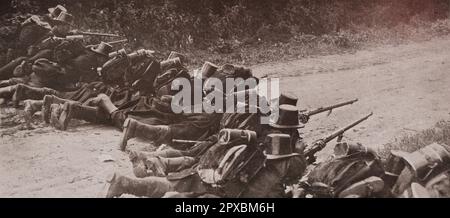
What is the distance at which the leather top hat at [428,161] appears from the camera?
478 cm

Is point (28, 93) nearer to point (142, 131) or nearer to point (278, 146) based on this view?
point (142, 131)

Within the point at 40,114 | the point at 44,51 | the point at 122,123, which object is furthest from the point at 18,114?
the point at 122,123

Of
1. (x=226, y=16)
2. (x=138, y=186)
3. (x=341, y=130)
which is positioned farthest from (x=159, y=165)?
(x=226, y=16)

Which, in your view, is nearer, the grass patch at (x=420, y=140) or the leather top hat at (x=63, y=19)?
the grass patch at (x=420, y=140)

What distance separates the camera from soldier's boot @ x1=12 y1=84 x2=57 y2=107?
6.88 meters

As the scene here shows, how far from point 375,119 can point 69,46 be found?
4128mm

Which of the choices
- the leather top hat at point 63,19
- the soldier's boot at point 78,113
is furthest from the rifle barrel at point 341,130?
the leather top hat at point 63,19

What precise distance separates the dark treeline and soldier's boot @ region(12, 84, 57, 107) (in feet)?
7.74

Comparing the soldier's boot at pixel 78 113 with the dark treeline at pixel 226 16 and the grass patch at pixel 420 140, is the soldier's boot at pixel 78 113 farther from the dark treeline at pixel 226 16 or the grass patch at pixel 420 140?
the grass patch at pixel 420 140

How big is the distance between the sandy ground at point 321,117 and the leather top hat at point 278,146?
56.9 inches

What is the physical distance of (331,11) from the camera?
1026 cm

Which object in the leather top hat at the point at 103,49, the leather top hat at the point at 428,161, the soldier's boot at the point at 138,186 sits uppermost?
the leather top hat at the point at 103,49

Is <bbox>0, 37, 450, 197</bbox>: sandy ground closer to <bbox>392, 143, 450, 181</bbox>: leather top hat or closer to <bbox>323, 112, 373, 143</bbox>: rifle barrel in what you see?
<bbox>323, 112, 373, 143</bbox>: rifle barrel
